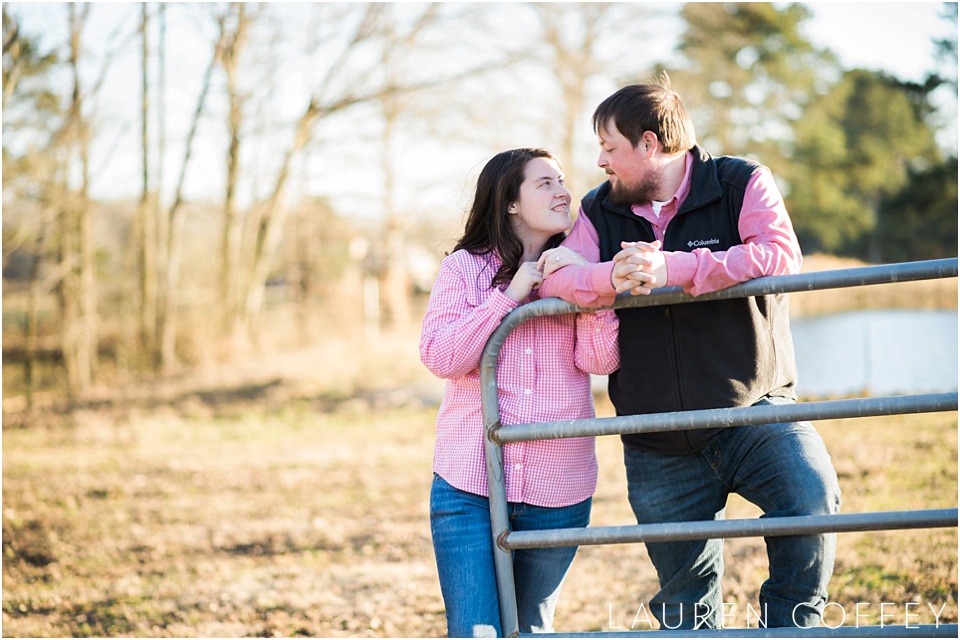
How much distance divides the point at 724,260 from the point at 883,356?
10.4 m

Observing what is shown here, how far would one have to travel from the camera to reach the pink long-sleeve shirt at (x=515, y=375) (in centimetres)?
258

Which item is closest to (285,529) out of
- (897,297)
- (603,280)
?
(603,280)

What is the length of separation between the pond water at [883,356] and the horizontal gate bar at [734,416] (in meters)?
8.68

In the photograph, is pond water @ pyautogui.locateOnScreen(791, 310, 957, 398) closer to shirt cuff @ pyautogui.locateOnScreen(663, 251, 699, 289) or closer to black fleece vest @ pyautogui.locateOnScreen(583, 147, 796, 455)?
black fleece vest @ pyautogui.locateOnScreen(583, 147, 796, 455)

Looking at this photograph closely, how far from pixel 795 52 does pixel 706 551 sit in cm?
2413

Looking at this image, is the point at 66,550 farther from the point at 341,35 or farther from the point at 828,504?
the point at 341,35

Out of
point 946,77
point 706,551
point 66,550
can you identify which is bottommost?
point 66,550

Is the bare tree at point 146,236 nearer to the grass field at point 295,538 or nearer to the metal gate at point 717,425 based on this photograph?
the grass field at point 295,538

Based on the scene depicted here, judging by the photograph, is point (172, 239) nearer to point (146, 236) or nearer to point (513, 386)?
point (146, 236)

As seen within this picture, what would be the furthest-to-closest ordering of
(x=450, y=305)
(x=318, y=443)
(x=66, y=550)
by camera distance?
1. (x=318, y=443)
2. (x=66, y=550)
3. (x=450, y=305)

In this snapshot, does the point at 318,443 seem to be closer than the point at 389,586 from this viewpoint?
No

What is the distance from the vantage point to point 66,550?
18.9 ft

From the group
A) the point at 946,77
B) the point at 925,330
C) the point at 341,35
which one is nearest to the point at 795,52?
the point at 946,77

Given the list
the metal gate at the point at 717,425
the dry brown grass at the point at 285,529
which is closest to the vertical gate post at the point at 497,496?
the metal gate at the point at 717,425
